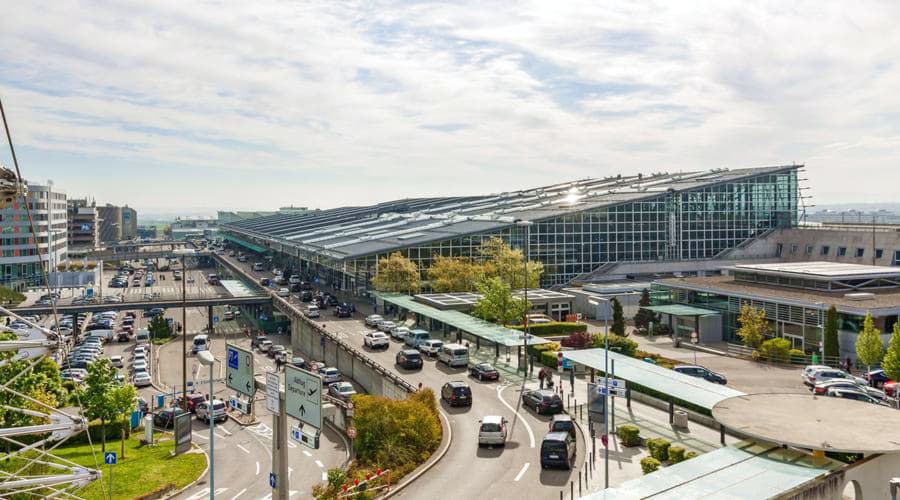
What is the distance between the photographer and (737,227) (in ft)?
297

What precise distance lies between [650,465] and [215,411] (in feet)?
87.8

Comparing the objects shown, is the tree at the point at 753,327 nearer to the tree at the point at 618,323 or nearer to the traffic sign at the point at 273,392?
the tree at the point at 618,323

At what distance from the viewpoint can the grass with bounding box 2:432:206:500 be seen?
97.2 ft

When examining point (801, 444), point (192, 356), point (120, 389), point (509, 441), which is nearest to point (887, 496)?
point (801, 444)

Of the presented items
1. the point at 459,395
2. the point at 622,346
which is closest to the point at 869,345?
the point at 622,346

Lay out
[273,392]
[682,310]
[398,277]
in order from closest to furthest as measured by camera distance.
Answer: [273,392] < [682,310] < [398,277]

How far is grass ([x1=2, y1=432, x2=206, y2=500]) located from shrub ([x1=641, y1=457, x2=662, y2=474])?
776 inches

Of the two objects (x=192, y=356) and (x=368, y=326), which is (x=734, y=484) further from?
(x=192, y=356)

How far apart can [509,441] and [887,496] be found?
13848mm

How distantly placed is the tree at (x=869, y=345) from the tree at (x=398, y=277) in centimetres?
3986

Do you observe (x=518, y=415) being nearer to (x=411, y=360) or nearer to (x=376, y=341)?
(x=411, y=360)

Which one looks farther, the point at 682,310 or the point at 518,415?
the point at 682,310

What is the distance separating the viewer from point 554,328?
5634 cm

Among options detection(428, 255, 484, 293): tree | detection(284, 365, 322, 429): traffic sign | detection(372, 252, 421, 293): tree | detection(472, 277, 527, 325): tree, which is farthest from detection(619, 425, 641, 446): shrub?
detection(372, 252, 421, 293): tree
